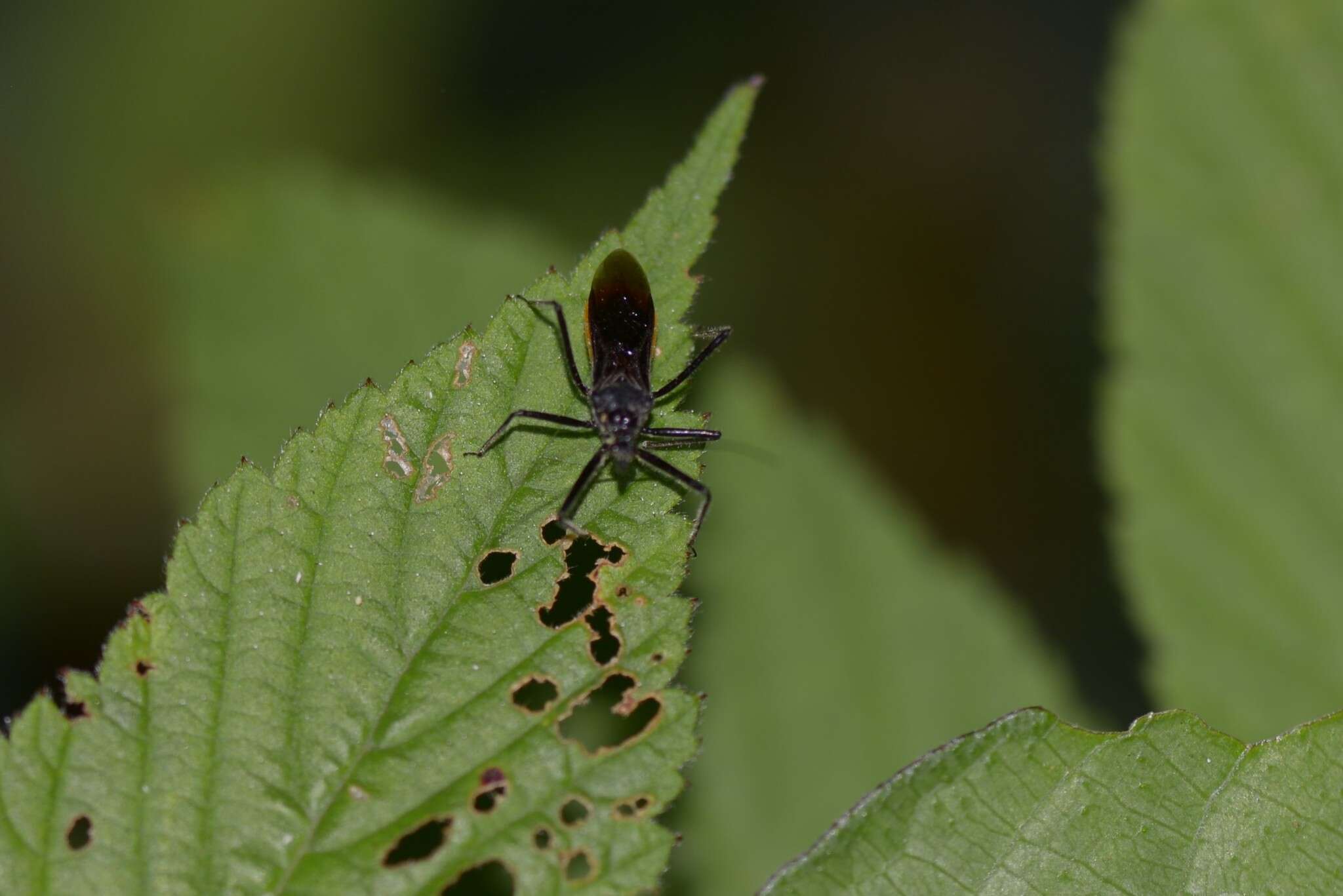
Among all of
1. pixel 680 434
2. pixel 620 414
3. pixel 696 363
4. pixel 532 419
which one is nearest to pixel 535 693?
pixel 532 419

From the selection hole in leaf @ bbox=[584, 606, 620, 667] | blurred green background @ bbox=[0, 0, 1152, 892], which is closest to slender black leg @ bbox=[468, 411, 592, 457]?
hole in leaf @ bbox=[584, 606, 620, 667]

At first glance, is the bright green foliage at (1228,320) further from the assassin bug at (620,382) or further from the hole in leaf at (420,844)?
the hole in leaf at (420,844)

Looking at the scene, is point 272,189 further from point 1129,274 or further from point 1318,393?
point 1318,393

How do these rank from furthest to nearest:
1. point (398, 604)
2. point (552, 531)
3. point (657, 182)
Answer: point (657, 182) → point (552, 531) → point (398, 604)

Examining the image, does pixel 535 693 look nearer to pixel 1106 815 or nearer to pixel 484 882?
pixel 484 882

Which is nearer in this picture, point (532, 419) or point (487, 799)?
point (487, 799)

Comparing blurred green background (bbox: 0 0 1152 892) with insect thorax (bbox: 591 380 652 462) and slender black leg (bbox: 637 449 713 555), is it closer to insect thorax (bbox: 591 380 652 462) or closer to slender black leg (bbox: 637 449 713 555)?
insect thorax (bbox: 591 380 652 462)

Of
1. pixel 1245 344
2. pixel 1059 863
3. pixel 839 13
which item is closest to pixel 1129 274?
pixel 1245 344
